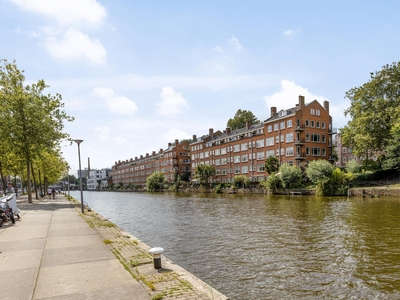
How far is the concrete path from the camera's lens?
20.8ft

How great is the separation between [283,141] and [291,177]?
1390 centimetres

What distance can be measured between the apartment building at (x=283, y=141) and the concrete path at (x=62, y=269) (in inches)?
2025

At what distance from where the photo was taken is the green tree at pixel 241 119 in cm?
9456

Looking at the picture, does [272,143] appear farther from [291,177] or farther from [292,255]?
[292,255]

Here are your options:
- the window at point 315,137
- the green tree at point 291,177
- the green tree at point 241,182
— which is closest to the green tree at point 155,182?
the green tree at point 241,182

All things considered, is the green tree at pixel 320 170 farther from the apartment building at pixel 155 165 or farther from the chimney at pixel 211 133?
the apartment building at pixel 155 165

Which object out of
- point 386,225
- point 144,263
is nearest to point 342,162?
point 386,225

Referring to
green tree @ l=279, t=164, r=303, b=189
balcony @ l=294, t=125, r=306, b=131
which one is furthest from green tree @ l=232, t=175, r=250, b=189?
balcony @ l=294, t=125, r=306, b=131

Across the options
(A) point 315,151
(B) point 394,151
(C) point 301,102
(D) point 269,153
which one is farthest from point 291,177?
(C) point 301,102

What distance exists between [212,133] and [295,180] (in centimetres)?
4666

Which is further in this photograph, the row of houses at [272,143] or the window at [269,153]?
the window at [269,153]

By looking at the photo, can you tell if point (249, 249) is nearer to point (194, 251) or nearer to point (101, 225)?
point (194, 251)

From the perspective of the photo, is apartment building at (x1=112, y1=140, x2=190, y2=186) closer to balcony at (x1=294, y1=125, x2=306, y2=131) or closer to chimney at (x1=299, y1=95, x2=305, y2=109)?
balcony at (x1=294, y1=125, x2=306, y2=131)

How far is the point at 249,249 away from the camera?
1330cm
